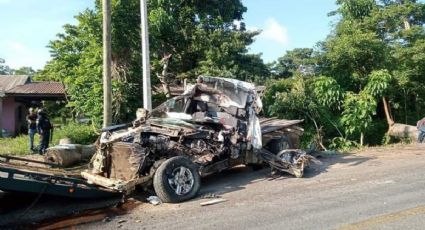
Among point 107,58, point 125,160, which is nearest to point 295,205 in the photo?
point 125,160

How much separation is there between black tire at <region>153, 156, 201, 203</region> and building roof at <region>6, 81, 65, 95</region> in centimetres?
2044

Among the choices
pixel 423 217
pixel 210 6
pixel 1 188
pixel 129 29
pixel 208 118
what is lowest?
pixel 423 217

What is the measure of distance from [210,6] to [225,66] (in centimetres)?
333

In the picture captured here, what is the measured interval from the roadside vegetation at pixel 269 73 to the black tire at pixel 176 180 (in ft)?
30.8

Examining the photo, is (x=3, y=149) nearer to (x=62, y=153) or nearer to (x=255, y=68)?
(x=62, y=153)

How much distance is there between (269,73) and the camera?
22.5 metres

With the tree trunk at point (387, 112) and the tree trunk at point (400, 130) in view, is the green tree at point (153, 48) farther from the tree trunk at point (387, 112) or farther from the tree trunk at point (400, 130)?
the tree trunk at point (400, 130)

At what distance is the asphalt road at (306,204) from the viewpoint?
6211 mm

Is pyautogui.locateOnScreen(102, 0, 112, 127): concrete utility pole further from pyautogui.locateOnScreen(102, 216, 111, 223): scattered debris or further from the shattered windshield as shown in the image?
pyautogui.locateOnScreen(102, 216, 111, 223): scattered debris

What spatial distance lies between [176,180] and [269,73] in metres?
15.3

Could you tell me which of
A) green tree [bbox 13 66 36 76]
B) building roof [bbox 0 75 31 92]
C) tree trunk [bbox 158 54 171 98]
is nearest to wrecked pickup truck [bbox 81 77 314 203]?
tree trunk [bbox 158 54 171 98]

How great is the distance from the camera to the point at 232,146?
913 centimetres

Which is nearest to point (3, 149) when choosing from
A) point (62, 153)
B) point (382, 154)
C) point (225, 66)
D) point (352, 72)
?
point (62, 153)

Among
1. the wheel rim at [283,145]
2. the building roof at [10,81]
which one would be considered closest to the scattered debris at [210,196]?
the wheel rim at [283,145]
